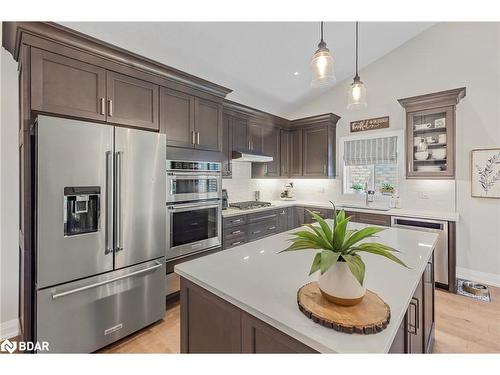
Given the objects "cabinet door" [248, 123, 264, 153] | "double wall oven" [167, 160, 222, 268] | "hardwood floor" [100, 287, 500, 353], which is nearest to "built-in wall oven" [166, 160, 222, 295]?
"double wall oven" [167, 160, 222, 268]

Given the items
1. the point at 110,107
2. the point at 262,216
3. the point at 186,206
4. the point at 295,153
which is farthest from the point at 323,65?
the point at 295,153

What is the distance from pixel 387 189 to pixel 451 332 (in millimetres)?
2197

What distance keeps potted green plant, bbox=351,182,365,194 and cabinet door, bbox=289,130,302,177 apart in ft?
3.37

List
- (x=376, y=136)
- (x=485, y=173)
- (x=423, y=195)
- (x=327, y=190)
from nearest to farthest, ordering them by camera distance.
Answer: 1. (x=485, y=173)
2. (x=423, y=195)
3. (x=376, y=136)
4. (x=327, y=190)

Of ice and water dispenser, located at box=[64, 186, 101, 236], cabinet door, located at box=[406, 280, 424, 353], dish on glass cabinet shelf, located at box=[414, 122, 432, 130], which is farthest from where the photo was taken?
dish on glass cabinet shelf, located at box=[414, 122, 432, 130]

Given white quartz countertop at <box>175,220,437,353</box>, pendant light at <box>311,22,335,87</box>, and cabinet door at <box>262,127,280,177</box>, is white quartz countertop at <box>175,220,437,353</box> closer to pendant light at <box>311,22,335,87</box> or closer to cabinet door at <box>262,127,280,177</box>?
pendant light at <box>311,22,335,87</box>

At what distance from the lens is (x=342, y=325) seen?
78cm

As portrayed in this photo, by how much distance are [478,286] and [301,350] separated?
11.9ft

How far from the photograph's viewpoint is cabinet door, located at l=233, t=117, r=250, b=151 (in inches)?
149

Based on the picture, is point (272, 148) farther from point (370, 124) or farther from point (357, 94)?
point (357, 94)

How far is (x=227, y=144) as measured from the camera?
3.64m

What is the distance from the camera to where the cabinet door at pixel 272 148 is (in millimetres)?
4359

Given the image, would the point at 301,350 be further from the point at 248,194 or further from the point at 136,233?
the point at 248,194

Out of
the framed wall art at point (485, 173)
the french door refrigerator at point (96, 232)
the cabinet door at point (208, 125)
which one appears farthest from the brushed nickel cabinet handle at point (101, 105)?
the framed wall art at point (485, 173)
